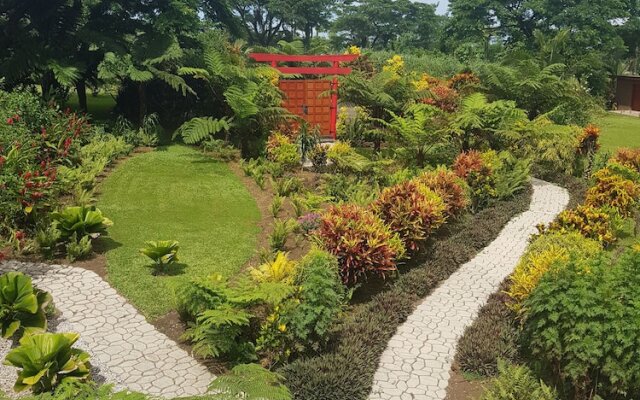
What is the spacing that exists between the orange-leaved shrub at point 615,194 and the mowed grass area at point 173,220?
241 inches

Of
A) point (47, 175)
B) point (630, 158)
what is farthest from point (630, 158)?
point (47, 175)

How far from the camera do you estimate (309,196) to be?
9867 mm

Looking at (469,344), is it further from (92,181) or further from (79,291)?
(92,181)

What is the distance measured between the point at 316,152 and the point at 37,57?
7.15 meters

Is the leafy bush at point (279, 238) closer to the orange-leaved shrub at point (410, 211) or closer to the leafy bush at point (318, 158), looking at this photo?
the orange-leaved shrub at point (410, 211)

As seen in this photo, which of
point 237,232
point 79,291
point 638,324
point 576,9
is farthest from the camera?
point 576,9

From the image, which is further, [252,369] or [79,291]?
[79,291]

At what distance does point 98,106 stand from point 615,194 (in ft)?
52.5

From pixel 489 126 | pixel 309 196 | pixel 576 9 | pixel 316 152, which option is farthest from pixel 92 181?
pixel 576 9

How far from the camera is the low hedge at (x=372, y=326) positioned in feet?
15.9

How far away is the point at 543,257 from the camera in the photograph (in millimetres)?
6371

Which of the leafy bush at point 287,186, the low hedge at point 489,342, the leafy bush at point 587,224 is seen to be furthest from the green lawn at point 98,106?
the low hedge at point 489,342

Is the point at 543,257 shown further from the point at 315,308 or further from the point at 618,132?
the point at 618,132

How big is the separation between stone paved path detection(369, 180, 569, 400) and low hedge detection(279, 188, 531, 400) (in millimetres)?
111
